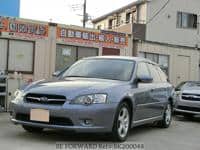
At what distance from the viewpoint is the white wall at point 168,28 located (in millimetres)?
36188

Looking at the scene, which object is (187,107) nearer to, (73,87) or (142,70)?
(142,70)

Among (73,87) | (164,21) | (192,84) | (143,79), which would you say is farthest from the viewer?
(164,21)

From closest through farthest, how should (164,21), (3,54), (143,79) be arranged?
(143,79) < (3,54) < (164,21)

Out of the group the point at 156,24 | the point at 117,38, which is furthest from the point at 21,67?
the point at 156,24

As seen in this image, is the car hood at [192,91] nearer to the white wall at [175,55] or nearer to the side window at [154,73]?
the side window at [154,73]

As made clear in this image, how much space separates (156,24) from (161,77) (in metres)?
25.5

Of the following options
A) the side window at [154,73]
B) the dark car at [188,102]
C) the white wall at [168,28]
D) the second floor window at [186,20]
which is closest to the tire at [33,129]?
the side window at [154,73]

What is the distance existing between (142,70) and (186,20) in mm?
28534

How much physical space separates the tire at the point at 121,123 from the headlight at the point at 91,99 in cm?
43

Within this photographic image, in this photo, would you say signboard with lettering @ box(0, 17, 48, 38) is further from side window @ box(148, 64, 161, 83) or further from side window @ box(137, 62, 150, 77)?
side window @ box(137, 62, 150, 77)

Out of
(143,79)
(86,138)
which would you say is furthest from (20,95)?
(143,79)

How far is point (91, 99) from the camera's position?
8.12 metres

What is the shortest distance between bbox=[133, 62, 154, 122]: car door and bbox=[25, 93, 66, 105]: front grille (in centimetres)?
163

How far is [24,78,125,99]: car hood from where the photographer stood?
8172 millimetres
